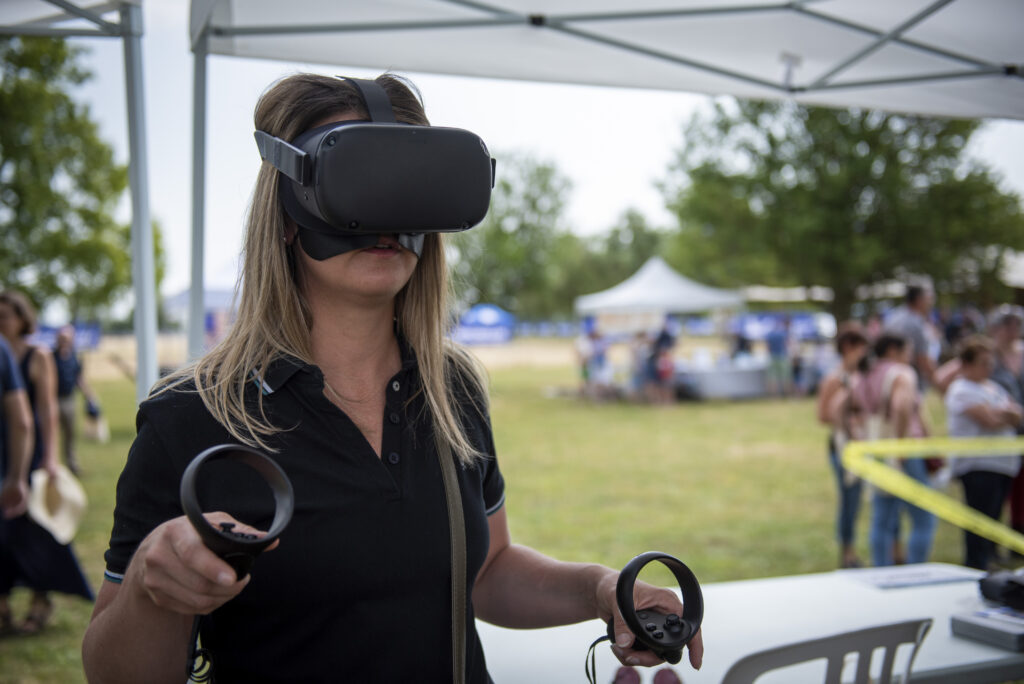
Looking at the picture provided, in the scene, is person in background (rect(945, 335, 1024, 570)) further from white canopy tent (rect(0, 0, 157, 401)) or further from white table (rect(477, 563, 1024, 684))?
white canopy tent (rect(0, 0, 157, 401))

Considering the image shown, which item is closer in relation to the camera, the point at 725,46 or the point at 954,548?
the point at 725,46

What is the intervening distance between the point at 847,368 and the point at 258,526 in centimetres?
515

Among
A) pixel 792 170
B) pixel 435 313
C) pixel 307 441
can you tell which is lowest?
pixel 307 441

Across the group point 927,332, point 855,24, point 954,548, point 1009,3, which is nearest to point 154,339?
point 855,24

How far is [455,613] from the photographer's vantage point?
1210mm

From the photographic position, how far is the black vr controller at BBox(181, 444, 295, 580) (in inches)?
29.8

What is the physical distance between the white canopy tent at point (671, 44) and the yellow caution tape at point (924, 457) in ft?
6.80

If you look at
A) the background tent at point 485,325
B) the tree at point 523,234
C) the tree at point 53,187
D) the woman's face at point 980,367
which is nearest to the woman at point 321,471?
the woman's face at point 980,367

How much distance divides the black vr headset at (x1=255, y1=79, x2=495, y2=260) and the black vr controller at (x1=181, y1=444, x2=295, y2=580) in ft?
1.27

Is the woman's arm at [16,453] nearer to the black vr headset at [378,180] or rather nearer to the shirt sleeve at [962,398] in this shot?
the black vr headset at [378,180]

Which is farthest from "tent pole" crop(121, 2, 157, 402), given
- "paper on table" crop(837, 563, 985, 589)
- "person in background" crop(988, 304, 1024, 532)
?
"person in background" crop(988, 304, 1024, 532)

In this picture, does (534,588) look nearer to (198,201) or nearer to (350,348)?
(350,348)

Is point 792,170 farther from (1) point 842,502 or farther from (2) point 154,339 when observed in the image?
(2) point 154,339

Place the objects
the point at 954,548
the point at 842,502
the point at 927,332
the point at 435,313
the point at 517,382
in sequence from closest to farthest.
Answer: the point at 435,313
the point at 842,502
the point at 954,548
the point at 927,332
the point at 517,382
